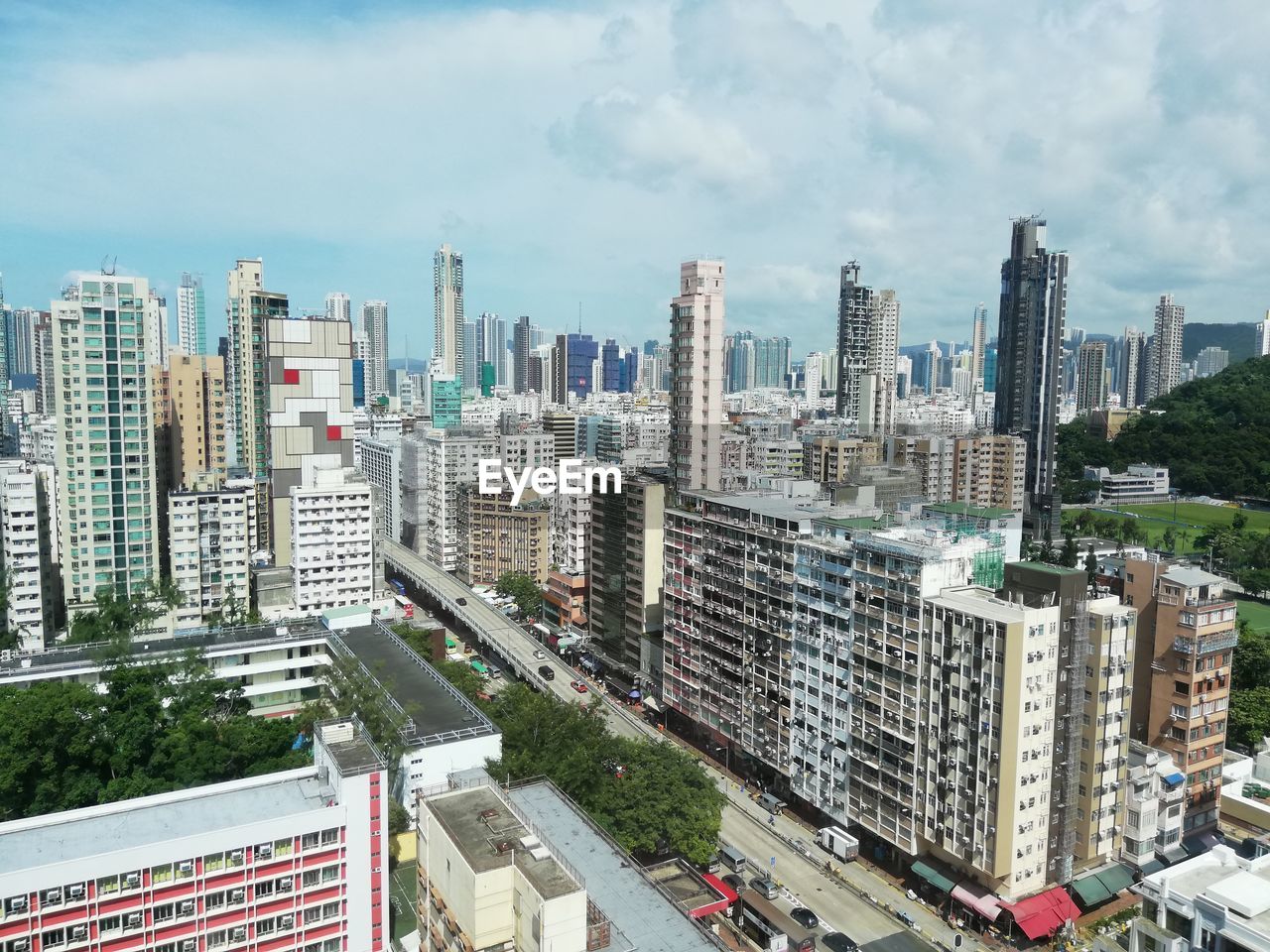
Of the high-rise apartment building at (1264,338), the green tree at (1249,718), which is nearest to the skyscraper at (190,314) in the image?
the green tree at (1249,718)

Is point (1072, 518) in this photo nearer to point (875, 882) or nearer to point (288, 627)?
point (875, 882)

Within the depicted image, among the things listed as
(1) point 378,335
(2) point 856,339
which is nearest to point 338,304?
(1) point 378,335

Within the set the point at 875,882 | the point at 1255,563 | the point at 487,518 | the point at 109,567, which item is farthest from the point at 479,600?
the point at 1255,563

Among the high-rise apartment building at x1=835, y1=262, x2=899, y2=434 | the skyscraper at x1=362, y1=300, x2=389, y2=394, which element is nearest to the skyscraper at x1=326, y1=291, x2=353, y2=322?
the skyscraper at x1=362, y1=300, x2=389, y2=394

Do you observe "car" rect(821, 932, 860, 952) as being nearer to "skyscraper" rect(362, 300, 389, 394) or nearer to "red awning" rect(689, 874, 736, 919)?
"red awning" rect(689, 874, 736, 919)

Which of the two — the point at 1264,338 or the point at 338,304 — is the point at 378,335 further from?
the point at 1264,338

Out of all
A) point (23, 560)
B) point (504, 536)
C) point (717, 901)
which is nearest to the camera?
point (717, 901)

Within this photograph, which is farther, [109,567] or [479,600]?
[479,600]
